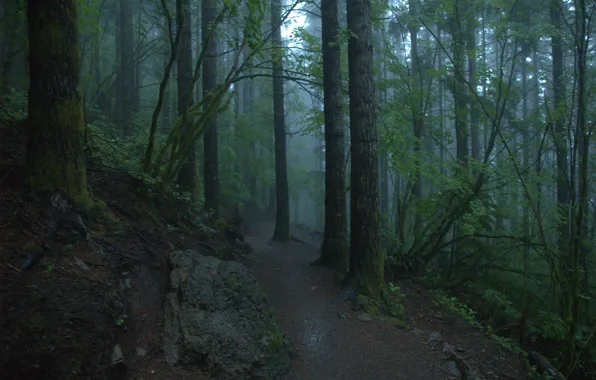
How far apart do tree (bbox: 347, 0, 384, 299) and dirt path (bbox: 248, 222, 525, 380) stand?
2.72 ft

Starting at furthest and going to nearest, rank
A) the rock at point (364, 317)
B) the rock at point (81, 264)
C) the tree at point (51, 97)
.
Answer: the rock at point (364, 317) < the tree at point (51, 97) < the rock at point (81, 264)

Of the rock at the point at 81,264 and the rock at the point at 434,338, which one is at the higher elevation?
the rock at the point at 81,264

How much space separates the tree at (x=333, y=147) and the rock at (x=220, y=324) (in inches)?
142

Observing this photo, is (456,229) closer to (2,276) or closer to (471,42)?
(471,42)

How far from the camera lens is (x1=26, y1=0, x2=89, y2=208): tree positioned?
4.79m

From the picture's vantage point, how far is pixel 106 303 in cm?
448

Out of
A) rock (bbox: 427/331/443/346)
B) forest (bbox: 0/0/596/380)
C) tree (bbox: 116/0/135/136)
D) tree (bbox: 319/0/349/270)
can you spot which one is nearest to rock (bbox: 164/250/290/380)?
forest (bbox: 0/0/596/380)

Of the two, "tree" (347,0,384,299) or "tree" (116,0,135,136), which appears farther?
"tree" (116,0,135,136)

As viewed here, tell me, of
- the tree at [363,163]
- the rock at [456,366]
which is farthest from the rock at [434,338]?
the tree at [363,163]

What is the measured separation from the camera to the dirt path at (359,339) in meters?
5.54

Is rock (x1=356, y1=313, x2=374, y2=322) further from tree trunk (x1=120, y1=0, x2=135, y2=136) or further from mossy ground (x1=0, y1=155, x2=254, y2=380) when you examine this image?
tree trunk (x1=120, y1=0, x2=135, y2=136)

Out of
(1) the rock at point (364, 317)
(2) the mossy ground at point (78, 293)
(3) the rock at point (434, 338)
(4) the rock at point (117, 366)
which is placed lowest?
(3) the rock at point (434, 338)

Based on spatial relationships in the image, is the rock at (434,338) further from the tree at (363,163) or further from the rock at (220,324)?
the rock at (220,324)

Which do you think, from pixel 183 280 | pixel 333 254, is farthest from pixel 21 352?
pixel 333 254
